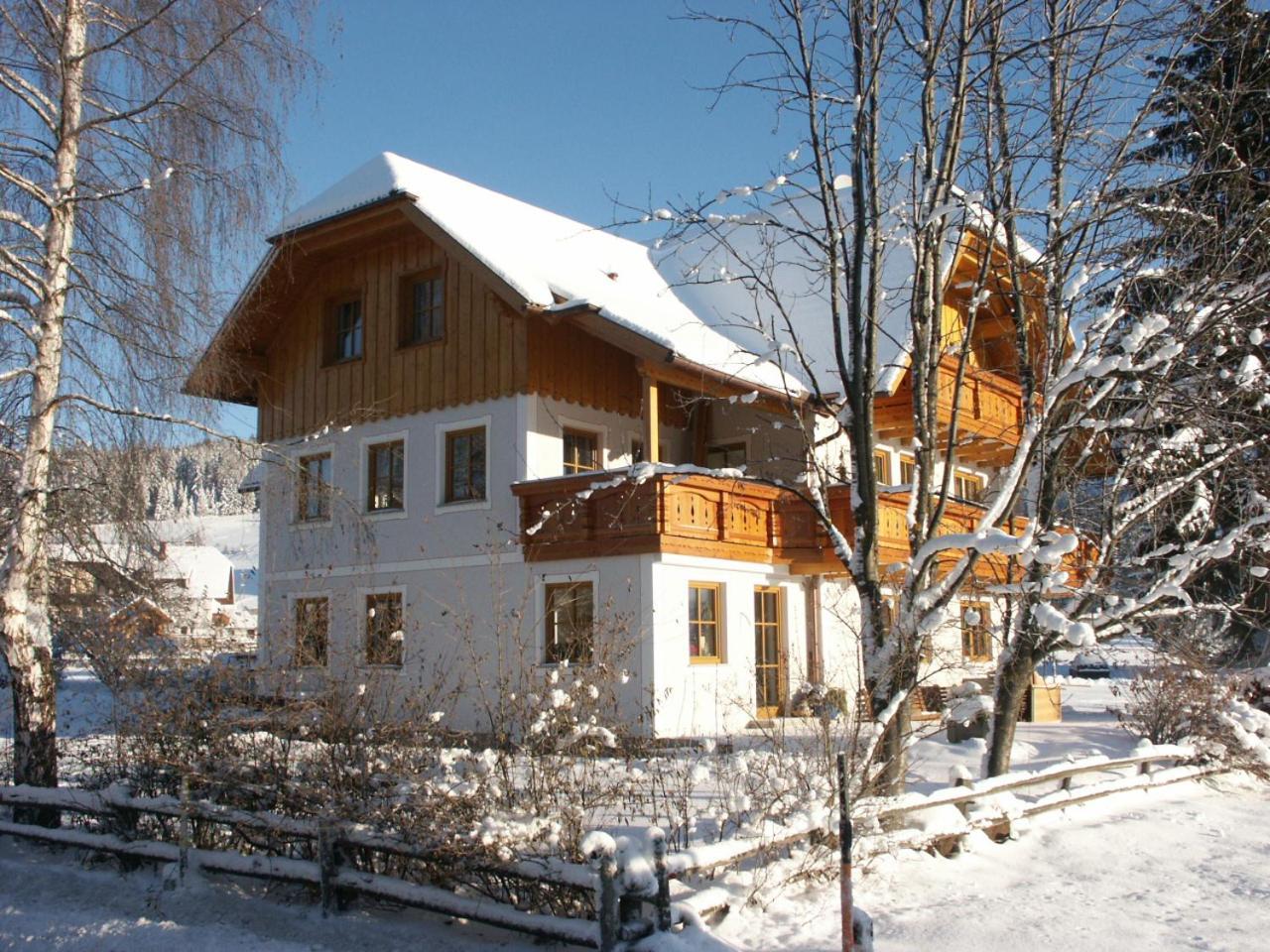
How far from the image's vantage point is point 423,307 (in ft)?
62.5

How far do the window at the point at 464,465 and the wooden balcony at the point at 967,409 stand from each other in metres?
6.58

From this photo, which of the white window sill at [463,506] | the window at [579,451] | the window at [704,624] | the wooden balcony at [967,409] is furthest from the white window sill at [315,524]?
the wooden balcony at [967,409]

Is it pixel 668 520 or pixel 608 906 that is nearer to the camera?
pixel 608 906

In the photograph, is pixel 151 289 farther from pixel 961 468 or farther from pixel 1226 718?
pixel 961 468

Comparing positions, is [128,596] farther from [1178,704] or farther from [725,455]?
[725,455]

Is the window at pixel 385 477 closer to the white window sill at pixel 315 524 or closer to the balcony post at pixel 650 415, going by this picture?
the white window sill at pixel 315 524

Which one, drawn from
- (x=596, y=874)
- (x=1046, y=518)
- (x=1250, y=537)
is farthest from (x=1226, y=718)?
(x=596, y=874)

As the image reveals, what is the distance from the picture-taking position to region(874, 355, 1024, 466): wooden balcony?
Result: 18.8 metres

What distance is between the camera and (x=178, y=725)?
8.23 meters

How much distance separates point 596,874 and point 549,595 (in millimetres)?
10934

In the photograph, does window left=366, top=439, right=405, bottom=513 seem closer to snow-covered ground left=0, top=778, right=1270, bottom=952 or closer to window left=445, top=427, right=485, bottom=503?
window left=445, top=427, right=485, bottom=503

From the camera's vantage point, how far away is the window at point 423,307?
18.7 meters

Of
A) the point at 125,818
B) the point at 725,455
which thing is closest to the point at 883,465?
the point at 725,455

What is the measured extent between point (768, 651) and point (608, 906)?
12.6m
